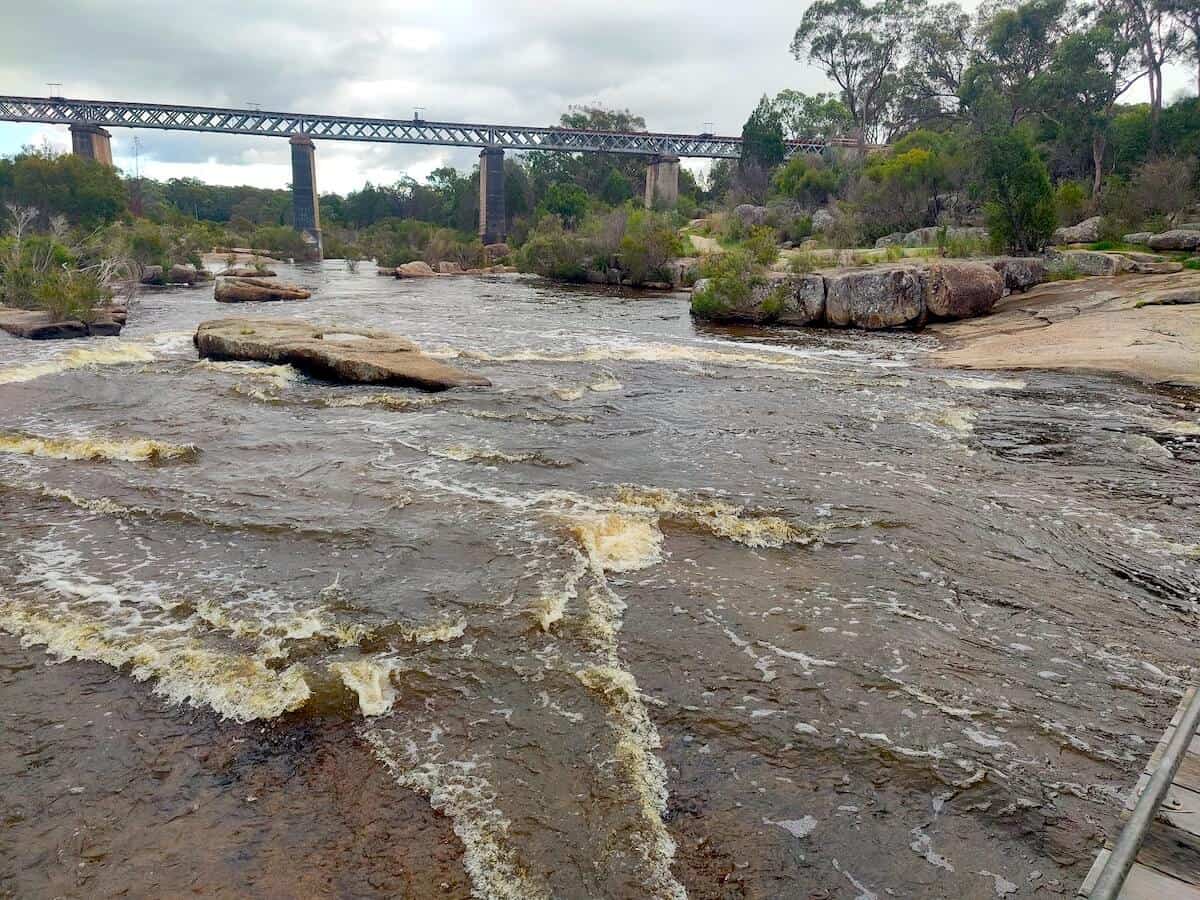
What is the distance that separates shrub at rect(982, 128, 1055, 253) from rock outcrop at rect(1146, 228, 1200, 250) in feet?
11.4

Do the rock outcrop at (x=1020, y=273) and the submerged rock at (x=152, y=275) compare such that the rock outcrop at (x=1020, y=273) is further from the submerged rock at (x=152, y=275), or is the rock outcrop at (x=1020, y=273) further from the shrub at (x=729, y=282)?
the submerged rock at (x=152, y=275)

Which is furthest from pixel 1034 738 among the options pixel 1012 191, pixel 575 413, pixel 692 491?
pixel 1012 191

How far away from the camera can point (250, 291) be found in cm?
2998

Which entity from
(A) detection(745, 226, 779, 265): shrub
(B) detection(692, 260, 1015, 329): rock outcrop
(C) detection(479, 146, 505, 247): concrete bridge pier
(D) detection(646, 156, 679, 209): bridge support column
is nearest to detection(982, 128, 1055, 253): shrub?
(B) detection(692, 260, 1015, 329): rock outcrop

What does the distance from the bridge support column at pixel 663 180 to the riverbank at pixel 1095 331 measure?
180 ft

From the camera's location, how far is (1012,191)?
25812mm

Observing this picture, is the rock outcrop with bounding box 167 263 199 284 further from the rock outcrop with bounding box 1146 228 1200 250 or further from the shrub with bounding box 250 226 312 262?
the rock outcrop with bounding box 1146 228 1200 250

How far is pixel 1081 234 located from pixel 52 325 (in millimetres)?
34465

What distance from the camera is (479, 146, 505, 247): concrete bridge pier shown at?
239 ft

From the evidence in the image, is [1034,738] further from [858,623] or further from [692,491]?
[692,491]

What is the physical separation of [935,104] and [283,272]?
5694 cm

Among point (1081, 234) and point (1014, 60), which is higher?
point (1014, 60)

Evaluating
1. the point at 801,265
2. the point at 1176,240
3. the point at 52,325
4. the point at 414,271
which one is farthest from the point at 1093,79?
the point at 52,325

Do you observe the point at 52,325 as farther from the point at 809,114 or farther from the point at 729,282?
the point at 809,114
